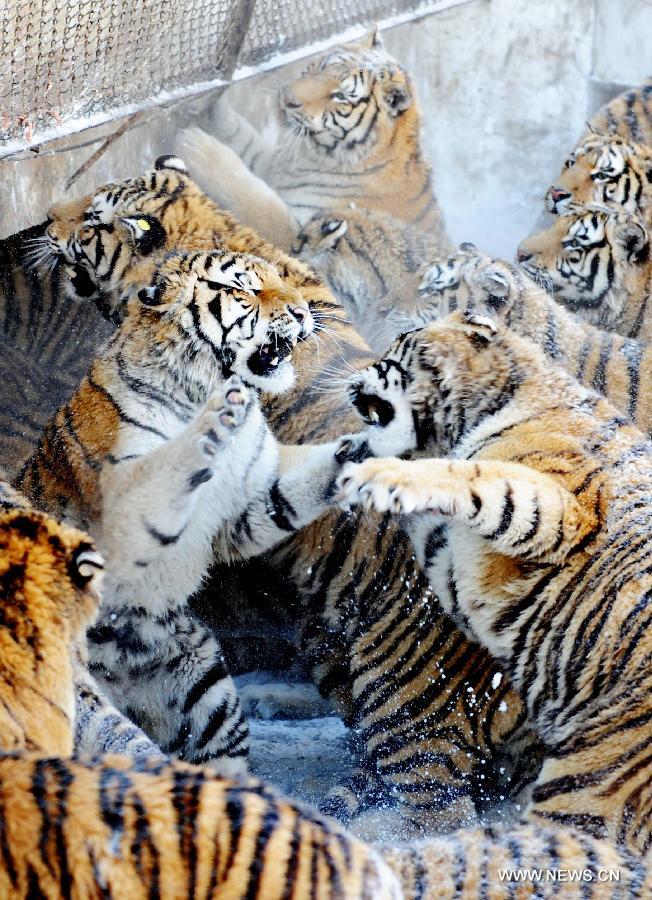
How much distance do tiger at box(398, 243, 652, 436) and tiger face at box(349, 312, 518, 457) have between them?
27.6 inches

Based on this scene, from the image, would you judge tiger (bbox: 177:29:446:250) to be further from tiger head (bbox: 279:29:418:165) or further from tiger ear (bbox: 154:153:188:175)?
tiger ear (bbox: 154:153:188:175)

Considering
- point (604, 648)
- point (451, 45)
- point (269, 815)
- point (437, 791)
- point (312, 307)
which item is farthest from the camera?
point (451, 45)

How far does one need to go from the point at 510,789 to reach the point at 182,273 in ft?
5.93

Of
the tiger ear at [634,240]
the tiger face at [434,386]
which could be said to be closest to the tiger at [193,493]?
the tiger face at [434,386]

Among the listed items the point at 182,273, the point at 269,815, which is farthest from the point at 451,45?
the point at 269,815

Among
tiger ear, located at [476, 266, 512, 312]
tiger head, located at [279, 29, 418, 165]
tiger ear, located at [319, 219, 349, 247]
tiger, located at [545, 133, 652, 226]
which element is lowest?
tiger ear, located at [476, 266, 512, 312]

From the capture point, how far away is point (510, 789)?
3326 mm

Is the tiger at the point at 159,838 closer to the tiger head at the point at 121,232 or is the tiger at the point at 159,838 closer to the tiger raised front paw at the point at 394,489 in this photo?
the tiger raised front paw at the point at 394,489

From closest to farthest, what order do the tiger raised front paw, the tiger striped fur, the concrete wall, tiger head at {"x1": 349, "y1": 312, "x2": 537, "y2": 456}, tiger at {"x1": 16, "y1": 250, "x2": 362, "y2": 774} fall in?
the tiger striped fur → the tiger raised front paw → tiger at {"x1": 16, "y1": 250, "x2": 362, "y2": 774} → tiger head at {"x1": 349, "y1": 312, "x2": 537, "y2": 456} → the concrete wall

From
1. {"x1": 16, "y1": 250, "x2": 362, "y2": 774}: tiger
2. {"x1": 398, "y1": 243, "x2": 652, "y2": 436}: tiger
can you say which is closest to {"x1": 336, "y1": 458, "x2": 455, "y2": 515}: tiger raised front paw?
{"x1": 16, "y1": 250, "x2": 362, "y2": 774}: tiger

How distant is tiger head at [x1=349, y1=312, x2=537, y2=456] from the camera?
3.56 meters

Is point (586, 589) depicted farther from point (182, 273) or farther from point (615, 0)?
point (615, 0)

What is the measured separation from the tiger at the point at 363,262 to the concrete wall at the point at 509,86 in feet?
5.70

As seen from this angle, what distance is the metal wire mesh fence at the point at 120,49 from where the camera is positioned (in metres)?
4.28
